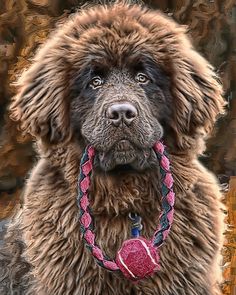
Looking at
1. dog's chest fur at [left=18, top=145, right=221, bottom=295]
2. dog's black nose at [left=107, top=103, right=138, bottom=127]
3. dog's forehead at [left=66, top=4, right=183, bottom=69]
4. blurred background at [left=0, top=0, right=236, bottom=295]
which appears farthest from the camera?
blurred background at [left=0, top=0, right=236, bottom=295]

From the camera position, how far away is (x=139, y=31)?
16.0 ft

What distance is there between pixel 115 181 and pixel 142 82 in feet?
1.88

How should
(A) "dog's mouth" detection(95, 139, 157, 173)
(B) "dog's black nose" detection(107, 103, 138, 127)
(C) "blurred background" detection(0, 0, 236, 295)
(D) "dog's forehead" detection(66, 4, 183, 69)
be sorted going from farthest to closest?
(C) "blurred background" detection(0, 0, 236, 295)
(D) "dog's forehead" detection(66, 4, 183, 69)
(A) "dog's mouth" detection(95, 139, 157, 173)
(B) "dog's black nose" detection(107, 103, 138, 127)

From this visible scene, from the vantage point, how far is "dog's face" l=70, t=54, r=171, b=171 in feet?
15.2

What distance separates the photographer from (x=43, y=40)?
8.48m

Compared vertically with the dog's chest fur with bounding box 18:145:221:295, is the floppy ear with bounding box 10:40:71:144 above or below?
above

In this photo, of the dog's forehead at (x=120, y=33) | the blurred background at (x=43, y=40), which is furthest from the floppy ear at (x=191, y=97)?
the blurred background at (x=43, y=40)

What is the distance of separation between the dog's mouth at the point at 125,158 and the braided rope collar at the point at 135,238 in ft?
0.18

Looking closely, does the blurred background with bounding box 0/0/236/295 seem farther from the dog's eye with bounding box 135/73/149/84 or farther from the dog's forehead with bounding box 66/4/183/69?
Result: the dog's eye with bounding box 135/73/149/84

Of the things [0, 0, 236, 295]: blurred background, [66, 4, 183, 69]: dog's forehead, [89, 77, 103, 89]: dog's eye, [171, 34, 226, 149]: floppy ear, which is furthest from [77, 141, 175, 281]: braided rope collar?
[0, 0, 236, 295]: blurred background

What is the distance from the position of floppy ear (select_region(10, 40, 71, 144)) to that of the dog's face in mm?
74

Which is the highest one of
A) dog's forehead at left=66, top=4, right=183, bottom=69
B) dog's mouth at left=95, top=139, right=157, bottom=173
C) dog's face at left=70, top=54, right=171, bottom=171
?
dog's forehead at left=66, top=4, right=183, bottom=69

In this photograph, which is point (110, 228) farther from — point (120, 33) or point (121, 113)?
point (120, 33)

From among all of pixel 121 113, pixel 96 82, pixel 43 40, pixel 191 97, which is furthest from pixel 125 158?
pixel 43 40
